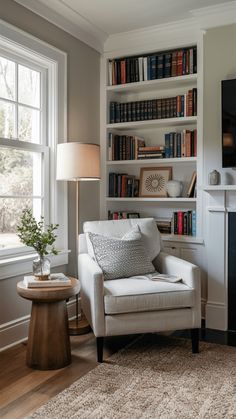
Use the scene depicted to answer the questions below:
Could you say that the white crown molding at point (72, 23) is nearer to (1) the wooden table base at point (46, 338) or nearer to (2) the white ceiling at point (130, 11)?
(2) the white ceiling at point (130, 11)

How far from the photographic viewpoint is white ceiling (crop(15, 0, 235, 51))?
319cm

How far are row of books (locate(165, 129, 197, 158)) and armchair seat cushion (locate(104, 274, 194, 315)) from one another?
137cm

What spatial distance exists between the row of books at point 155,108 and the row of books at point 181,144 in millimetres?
166

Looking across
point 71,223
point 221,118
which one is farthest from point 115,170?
point 221,118

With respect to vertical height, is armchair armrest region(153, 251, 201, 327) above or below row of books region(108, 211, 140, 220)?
below

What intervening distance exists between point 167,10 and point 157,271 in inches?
84.4

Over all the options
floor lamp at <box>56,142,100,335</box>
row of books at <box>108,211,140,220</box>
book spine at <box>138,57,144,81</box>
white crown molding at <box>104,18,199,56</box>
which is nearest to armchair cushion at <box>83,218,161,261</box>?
floor lamp at <box>56,142,100,335</box>

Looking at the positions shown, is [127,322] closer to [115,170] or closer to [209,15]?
[115,170]

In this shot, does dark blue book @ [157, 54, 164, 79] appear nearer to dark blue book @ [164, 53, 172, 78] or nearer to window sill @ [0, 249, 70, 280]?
dark blue book @ [164, 53, 172, 78]

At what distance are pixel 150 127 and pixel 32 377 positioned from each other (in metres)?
2.54

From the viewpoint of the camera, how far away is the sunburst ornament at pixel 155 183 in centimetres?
392

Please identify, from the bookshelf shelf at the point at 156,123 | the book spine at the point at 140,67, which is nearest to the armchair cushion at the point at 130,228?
the bookshelf shelf at the point at 156,123

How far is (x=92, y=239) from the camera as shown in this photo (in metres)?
3.07

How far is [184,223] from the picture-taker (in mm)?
3680
